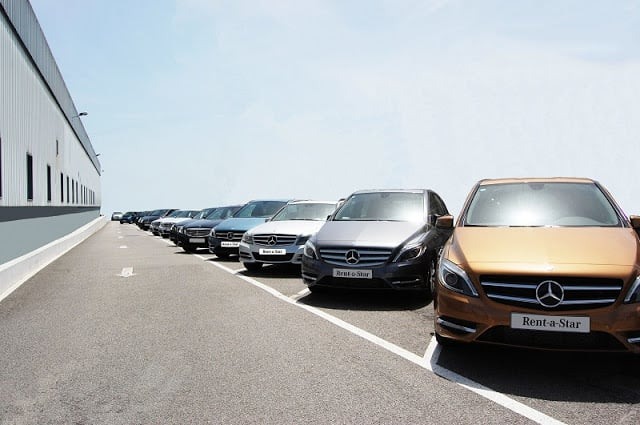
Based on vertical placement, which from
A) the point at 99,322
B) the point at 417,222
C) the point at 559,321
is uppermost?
the point at 417,222

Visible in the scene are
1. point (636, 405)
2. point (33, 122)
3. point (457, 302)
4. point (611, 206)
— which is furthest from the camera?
point (33, 122)

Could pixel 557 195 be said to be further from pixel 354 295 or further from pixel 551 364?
pixel 354 295

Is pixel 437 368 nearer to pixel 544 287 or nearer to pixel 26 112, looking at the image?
pixel 544 287

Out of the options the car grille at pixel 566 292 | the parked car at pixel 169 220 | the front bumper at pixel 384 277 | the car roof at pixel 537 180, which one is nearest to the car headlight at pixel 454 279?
the car grille at pixel 566 292

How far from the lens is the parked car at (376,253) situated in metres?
7.87

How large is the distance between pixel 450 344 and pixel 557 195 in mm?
2350

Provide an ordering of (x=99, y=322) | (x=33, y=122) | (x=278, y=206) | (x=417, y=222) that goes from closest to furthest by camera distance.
A: (x=99, y=322) < (x=417, y=222) < (x=278, y=206) < (x=33, y=122)

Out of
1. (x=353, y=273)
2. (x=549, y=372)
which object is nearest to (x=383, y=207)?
(x=353, y=273)

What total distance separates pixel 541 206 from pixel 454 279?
190cm

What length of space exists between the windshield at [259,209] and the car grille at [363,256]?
8.37m

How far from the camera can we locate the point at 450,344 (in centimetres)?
510

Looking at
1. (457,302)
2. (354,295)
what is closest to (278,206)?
(354,295)

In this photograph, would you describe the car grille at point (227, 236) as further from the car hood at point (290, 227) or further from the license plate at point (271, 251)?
the license plate at point (271, 251)

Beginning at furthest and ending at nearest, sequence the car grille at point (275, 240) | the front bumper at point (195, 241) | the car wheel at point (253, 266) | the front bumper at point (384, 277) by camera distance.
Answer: the front bumper at point (195, 241), the car wheel at point (253, 266), the car grille at point (275, 240), the front bumper at point (384, 277)
